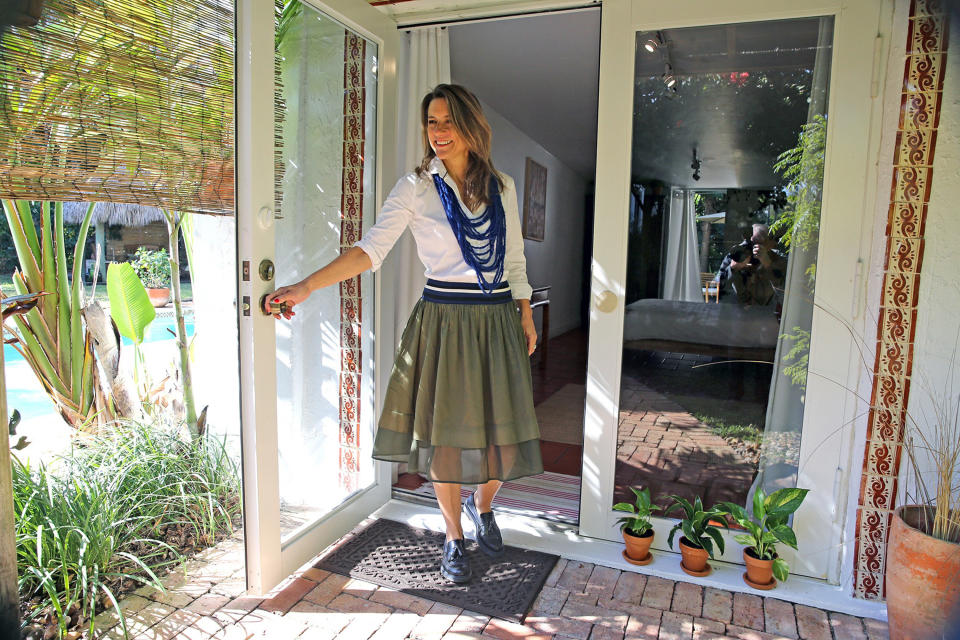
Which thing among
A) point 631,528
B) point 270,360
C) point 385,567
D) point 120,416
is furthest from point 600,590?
point 120,416

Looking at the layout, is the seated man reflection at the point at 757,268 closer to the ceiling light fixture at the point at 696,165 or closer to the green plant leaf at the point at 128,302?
the ceiling light fixture at the point at 696,165

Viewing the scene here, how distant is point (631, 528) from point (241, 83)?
2102mm

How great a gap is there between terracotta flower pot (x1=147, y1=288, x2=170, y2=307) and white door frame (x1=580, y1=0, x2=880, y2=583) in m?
1.73

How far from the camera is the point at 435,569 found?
7.89ft

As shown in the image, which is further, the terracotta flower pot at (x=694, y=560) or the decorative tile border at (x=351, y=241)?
the decorative tile border at (x=351, y=241)

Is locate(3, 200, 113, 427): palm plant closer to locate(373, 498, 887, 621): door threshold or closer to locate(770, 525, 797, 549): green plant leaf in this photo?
locate(373, 498, 887, 621): door threshold

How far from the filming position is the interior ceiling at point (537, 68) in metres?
3.91

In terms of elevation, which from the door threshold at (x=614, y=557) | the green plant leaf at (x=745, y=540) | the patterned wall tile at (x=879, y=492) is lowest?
the door threshold at (x=614, y=557)

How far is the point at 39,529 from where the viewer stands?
190 centimetres

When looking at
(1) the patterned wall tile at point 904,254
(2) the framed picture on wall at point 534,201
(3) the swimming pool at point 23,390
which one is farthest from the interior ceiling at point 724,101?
(2) the framed picture on wall at point 534,201

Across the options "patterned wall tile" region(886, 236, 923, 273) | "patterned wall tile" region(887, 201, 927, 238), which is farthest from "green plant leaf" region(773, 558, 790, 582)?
"patterned wall tile" region(887, 201, 927, 238)

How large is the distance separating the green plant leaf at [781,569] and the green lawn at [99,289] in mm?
2438

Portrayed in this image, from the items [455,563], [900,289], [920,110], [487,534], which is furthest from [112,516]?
[920,110]

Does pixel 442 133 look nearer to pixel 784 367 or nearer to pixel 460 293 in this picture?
pixel 460 293
